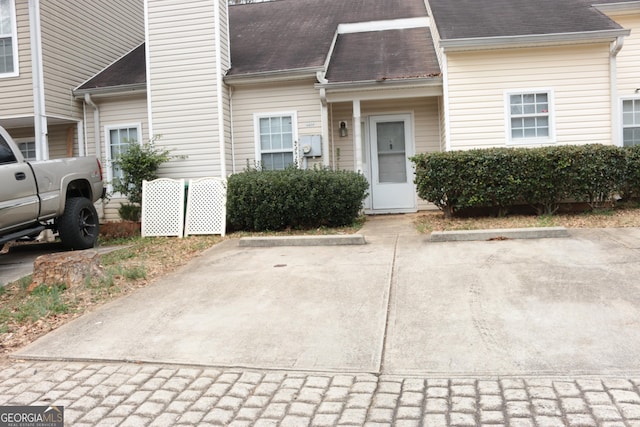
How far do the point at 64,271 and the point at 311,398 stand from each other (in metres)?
4.11

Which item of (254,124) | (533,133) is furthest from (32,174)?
(533,133)

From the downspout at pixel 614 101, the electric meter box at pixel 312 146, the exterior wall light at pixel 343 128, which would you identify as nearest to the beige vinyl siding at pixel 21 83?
the electric meter box at pixel 312 146

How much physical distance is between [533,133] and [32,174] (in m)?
9.37

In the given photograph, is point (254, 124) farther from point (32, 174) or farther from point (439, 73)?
point (32, 174)

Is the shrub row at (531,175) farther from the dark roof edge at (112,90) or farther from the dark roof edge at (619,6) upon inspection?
the dark roof edge at (112,90)

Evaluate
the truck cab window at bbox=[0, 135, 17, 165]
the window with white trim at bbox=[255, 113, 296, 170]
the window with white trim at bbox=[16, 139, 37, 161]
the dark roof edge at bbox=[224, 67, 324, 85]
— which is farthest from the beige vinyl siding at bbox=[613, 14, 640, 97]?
the window with white trim at bbox=[16, 139, 37, 161]

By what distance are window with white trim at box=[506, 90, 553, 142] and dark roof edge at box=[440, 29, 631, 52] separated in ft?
3.33

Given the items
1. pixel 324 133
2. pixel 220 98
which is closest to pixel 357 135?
Answer: pixel 324 133

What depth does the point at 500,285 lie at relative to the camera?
535 centimetres

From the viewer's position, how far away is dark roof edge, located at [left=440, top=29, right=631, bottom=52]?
979 centimetres

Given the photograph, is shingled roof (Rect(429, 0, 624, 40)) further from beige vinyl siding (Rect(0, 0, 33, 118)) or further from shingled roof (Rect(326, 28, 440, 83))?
beige vinyl siding (Rect(0, 0, 33, 118))

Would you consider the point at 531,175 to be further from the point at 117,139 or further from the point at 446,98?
the point at 117,139

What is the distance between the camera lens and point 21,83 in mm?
11062

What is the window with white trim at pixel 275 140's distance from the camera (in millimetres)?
11299
